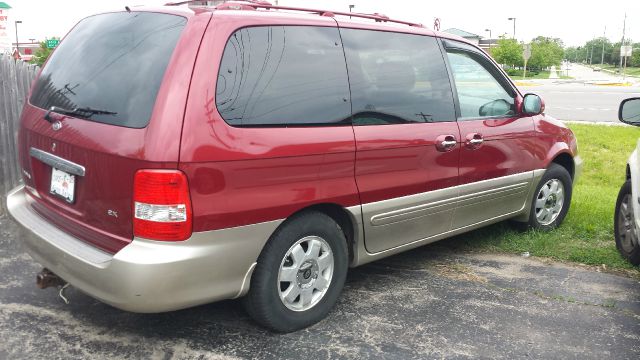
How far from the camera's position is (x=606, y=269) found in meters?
4.57

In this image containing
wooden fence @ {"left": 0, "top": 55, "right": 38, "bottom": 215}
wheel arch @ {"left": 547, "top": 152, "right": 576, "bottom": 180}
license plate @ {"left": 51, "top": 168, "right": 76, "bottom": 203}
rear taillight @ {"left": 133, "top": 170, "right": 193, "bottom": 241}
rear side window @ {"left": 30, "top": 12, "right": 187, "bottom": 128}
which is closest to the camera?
rear taillight @ {"left": 133, "top": 170, "right": 193, "bottom": 241}

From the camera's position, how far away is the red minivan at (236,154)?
2.67 metres

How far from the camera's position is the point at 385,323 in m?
3.48

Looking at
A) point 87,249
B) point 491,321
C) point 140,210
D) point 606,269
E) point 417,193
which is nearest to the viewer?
point 140,210

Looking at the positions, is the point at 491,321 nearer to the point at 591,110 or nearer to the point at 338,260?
the point at 338,260

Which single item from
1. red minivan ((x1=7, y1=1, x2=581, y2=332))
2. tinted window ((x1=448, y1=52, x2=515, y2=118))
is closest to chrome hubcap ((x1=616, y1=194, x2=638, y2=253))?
tinted window ((x1=448, y1=52, x2=515, y2=118))

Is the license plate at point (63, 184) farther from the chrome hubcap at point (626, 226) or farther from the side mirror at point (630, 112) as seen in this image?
the chrome hubcap at point (626, 226)

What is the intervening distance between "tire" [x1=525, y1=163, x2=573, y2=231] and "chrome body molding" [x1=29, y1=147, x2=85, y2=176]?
147 inches

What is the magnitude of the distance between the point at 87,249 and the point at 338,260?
139 cm

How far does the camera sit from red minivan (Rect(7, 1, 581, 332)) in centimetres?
267

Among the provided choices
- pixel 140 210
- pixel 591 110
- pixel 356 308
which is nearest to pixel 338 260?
pixel 356 308

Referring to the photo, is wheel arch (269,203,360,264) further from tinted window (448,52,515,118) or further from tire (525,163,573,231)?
tire (525,163,573,231)

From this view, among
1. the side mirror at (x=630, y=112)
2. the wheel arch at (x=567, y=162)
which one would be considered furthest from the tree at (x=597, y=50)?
the side mirror at (x=630, y=112)

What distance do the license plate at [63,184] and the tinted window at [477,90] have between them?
8.59 feet
